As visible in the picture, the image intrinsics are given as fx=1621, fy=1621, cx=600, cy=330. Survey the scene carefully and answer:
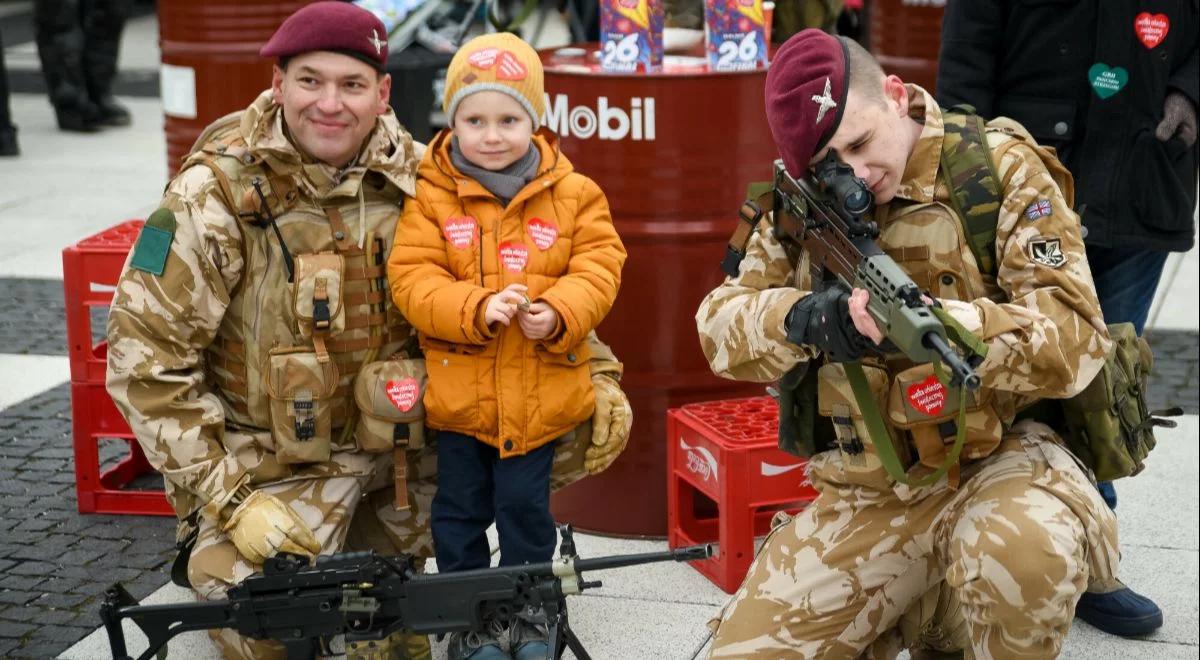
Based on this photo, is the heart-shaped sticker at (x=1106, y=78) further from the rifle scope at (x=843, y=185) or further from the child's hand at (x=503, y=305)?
the child's hand at (x=503, y=305)

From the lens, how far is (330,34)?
3.73 meters

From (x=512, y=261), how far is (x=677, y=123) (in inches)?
32.3

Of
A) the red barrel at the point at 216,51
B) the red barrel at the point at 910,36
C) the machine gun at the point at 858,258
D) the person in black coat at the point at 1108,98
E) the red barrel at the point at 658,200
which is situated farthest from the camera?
the red barrel at the point at 910,36

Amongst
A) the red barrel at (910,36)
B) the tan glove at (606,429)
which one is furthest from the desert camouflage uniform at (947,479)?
the red barrel at (910,36)

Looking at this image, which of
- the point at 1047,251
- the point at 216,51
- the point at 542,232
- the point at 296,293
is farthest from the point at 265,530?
the point at 216,51

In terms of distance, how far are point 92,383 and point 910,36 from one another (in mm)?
4409

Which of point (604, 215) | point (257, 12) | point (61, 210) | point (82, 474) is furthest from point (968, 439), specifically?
point (61, 210)

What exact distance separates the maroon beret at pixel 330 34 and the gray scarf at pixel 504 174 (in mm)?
311

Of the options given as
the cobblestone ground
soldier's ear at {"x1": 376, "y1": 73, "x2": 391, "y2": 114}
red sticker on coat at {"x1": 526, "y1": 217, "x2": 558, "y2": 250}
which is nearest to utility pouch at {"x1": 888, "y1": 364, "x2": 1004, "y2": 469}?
red sticker on coat at {"x1": 526, "y1": 217, "x2": 558, "y2": 250}

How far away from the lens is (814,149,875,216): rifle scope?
301cm

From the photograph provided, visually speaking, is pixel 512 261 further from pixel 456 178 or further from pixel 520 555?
pixel 520 555

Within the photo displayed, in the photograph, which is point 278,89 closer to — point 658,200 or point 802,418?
point 658,200

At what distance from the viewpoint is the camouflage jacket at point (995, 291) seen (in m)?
3.06

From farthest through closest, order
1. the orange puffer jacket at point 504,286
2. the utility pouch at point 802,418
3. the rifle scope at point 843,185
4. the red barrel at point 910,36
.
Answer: the red barrel at point 910,36 → the orange puffer jacket at point 504,286 → the utility pouch at point 802,418 → the rifle scope at point 843,185
